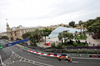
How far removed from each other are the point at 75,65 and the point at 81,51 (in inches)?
248

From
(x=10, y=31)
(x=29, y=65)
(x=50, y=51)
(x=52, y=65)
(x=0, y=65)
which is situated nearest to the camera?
(x=52, y=65)

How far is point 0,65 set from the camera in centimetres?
1644

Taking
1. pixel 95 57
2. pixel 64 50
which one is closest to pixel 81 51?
pixel 95 57

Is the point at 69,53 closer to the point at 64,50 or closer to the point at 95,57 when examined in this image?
the point at 64,50

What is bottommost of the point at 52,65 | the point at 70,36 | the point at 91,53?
the point at 52,65

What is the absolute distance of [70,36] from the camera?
25844 millimetres

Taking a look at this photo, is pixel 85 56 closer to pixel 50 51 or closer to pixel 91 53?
pixel 91 53

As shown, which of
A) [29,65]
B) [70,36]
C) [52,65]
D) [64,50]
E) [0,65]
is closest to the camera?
[52,65]

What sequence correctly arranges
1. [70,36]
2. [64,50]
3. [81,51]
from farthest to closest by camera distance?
[70,36] < [64,50] < [81,51]

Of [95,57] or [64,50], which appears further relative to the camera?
[64,50]

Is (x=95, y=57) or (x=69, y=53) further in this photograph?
(x=69, y=53)

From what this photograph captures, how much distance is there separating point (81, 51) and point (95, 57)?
141 inches

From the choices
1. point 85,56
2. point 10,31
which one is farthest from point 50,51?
point 10,31

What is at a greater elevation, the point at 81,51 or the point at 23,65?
the point at 81,51
